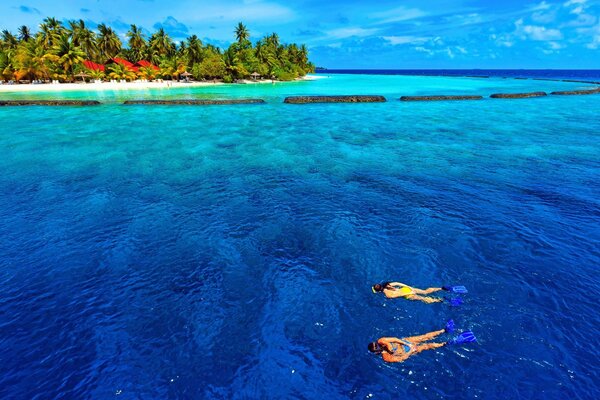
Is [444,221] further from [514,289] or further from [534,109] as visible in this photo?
[534,109]

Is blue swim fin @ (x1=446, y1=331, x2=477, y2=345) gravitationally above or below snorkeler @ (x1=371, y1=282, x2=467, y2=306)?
below

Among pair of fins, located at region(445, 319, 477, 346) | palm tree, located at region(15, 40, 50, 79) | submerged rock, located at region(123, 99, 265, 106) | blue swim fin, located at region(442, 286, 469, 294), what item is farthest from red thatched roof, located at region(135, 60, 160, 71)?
pair of fins, located at region(445, 319, 477, 346)

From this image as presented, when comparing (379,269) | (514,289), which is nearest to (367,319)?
(379,269)

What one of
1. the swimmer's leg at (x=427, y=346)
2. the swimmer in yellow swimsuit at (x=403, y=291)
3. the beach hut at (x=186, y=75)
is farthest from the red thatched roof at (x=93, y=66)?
the swimmer's leg at (x=427, y=346)

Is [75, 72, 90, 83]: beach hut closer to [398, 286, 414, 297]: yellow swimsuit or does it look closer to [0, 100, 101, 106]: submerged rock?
[0, 100, 101, 106]: submerged rock

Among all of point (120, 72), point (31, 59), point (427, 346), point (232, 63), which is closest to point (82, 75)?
point (120, 72)

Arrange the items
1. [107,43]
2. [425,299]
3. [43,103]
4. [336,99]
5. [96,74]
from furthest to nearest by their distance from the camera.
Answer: [107,43], [96,74], [336,99], [43,103], [425,299]

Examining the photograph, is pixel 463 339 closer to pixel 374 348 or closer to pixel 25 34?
pixel 374 348

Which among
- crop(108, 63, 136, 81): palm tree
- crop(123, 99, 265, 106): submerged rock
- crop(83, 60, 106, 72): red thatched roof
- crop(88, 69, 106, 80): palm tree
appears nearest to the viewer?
crop(123, 99, 265, 106): submerged rock
